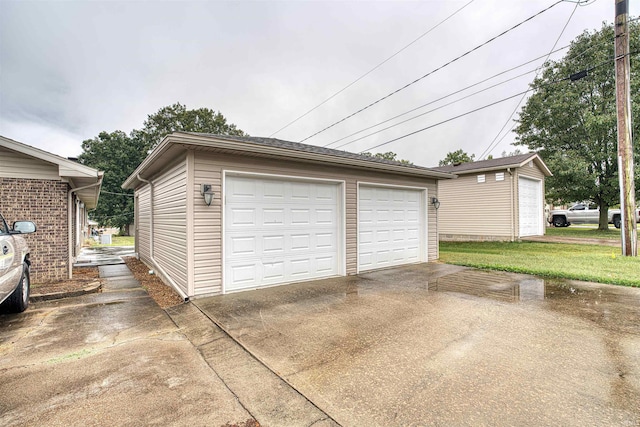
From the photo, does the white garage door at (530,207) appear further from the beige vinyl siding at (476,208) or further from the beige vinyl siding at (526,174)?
the beige vinyl siding at (476,208)

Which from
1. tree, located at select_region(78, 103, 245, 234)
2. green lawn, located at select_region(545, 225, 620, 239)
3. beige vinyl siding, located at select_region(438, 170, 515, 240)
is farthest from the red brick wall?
tree, located at select_region(78, 103, 245, 234)

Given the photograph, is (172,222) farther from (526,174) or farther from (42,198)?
(526,174)

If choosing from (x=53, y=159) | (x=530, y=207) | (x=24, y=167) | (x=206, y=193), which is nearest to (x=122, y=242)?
(x=24, y=167)

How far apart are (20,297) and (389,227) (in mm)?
7221

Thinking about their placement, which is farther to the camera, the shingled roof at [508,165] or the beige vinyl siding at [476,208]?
the beige vinyl siding at [476,208]

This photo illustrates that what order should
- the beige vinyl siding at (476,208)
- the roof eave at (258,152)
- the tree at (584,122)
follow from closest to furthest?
the roof eave at (258,152) < the beige vinyl siding at (476,208) < the tree at (584,122)

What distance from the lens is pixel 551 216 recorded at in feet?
72.1

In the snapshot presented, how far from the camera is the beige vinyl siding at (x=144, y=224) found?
884 cm

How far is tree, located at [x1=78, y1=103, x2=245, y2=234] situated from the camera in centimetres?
2825

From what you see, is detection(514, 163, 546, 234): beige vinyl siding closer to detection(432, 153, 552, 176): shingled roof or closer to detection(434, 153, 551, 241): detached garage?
detection(434, 153, 551, 241): detached garage

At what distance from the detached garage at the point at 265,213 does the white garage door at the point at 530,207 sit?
7.80m

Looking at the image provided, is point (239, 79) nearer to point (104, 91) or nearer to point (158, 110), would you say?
point (104, 91)

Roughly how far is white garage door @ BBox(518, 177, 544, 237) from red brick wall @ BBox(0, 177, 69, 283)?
52.4 feet

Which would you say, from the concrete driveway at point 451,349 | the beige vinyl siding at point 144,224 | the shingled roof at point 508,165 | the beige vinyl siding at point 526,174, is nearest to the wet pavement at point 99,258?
the beige vinyl siding at point 144,224
